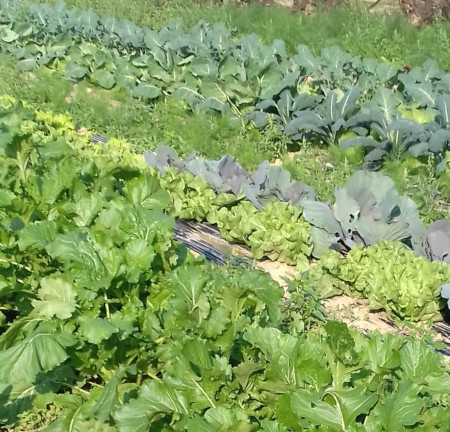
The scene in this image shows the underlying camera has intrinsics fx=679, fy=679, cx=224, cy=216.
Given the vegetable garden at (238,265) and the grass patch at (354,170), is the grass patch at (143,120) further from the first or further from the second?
the grass patch at (354,170)

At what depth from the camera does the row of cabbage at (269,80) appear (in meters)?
5.68

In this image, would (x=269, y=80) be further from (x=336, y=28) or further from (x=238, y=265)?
(x=336, y=28)

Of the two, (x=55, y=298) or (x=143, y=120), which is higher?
(x=55, y=298)

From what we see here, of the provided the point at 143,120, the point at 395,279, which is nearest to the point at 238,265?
the point at 395,279

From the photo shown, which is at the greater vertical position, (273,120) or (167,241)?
(167,241)

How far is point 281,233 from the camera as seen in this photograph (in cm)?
433

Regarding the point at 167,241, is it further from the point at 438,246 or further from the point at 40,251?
the point at 438,246

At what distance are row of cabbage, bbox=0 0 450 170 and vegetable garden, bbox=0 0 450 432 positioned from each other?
0.03m

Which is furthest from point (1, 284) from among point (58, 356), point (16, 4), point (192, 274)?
point (16, 4)

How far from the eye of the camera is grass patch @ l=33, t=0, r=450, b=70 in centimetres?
889

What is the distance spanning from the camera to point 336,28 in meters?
9.87

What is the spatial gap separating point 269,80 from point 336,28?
3.69 metres

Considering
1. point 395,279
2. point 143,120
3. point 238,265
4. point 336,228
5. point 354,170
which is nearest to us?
point 395,279

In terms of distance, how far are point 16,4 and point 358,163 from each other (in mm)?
7573
